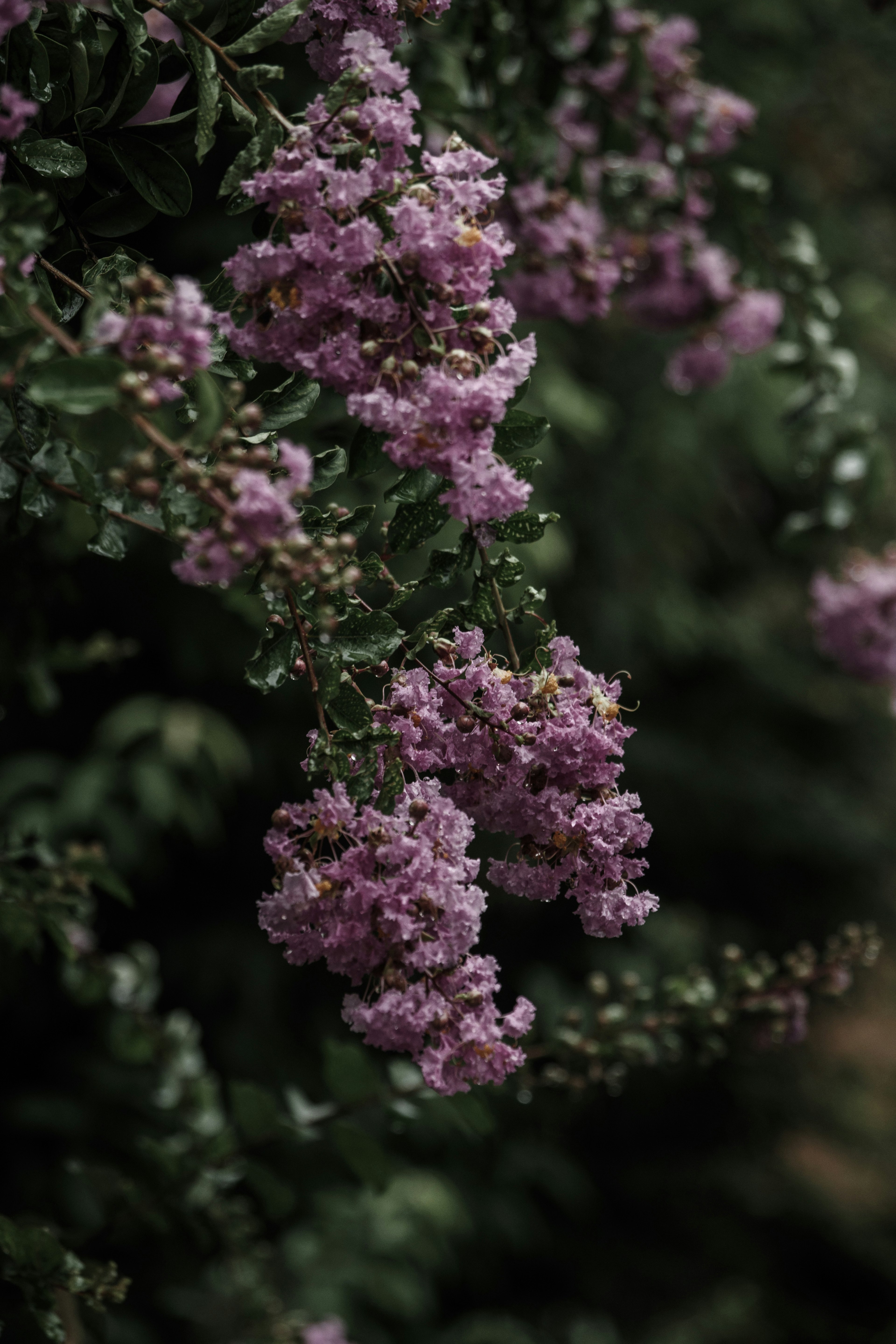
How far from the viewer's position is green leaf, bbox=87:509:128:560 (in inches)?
30.3

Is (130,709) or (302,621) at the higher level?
(302,621)

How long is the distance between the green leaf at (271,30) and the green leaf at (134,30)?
62mm

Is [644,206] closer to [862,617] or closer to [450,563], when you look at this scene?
[862,617]

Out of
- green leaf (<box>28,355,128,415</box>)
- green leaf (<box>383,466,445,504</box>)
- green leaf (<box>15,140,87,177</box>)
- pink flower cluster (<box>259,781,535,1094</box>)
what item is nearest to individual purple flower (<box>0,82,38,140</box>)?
green leaf (<box>15,140,87,177</box>)

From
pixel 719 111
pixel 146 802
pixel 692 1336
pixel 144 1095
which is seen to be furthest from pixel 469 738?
pixel 692 1336

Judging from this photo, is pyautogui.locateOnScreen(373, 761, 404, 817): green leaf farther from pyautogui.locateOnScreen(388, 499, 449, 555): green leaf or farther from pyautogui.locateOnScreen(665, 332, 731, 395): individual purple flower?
pyautogui.locateOnScreen(665, 332, 731, 395): individual purple flower

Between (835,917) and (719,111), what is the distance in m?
3.86

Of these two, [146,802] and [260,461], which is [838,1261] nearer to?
[146,802]

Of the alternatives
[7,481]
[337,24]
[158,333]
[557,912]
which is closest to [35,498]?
[7,481]

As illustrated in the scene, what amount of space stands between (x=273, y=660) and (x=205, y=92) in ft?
1.25

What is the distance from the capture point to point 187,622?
8.73 ft

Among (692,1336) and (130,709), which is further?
(692,1336)

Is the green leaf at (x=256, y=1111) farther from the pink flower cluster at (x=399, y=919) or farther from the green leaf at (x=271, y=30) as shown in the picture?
the green leaf at (x=271, y=30)

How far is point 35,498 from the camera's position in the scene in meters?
0.81
